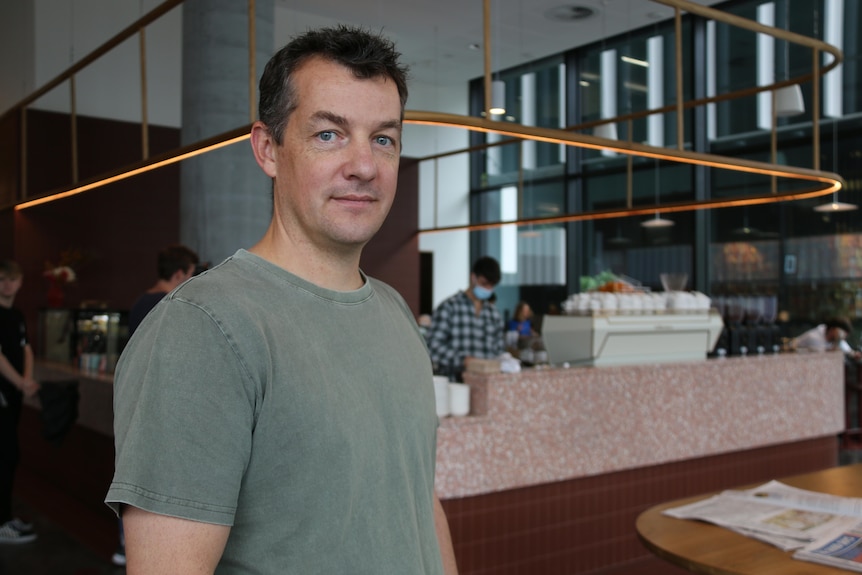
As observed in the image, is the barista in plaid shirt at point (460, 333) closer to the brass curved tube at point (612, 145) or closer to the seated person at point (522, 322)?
the brass curved tube at point (612, 145)

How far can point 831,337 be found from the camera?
727cm

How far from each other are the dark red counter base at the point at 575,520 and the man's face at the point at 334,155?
2680mm

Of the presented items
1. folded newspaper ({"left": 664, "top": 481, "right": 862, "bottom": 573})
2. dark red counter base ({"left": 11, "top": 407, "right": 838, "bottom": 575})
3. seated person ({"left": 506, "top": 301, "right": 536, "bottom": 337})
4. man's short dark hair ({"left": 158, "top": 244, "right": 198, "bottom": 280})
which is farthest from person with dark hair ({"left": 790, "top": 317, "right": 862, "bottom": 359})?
man's short dark hair ({"left": 158, "top": 244, "right": 198, "bottom": 280})

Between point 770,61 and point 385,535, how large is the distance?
8.45m

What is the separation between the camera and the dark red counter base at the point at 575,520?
147 inches

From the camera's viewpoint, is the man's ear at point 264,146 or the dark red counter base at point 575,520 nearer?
the man's ear at point 264,146

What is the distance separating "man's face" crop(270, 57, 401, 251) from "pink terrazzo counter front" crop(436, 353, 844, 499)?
240cm

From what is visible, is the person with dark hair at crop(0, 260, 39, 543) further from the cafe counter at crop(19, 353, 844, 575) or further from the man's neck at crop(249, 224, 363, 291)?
the man's neck at crop(249, 224, 363, 291)

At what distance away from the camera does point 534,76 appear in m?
10.7

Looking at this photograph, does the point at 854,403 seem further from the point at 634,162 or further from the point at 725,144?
the point at 634,162

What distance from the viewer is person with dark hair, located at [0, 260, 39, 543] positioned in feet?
15.4

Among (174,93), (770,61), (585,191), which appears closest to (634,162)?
(585,191)

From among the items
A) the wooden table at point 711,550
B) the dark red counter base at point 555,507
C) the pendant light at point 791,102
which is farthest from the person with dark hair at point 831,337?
the wooden table at point 711,550

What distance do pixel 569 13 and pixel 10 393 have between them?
6.45m
